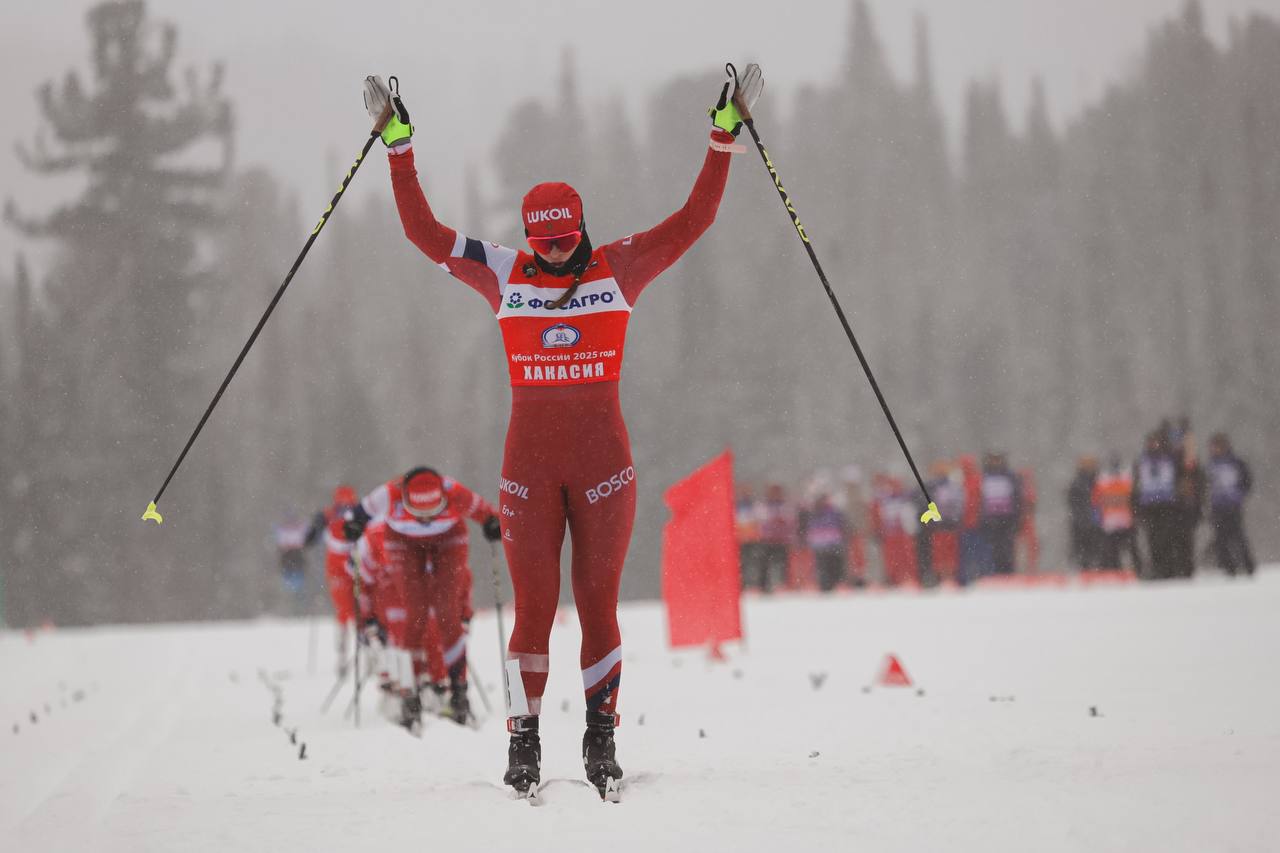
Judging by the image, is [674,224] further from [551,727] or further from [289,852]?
[551,727]

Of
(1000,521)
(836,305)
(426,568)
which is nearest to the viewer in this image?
(836,305)

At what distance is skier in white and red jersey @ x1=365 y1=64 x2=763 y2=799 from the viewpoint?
18.4ft

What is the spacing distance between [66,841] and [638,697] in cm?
539

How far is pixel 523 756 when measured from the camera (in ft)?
18.1

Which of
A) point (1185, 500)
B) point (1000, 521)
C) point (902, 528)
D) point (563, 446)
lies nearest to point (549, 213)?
point (563, 446)

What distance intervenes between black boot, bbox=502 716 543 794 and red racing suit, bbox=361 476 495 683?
4.13 metres

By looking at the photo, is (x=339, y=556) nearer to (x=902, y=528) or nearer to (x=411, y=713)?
(x=411, y=713)

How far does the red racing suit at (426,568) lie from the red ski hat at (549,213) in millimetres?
4228

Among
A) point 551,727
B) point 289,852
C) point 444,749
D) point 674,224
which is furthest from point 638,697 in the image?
point 289,852

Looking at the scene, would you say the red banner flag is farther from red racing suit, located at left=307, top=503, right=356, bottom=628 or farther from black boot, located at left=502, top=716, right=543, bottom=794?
black boot, located at left=502, top=716, right=543, bottom=794

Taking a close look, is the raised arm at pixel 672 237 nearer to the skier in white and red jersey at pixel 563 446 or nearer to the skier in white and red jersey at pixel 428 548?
the skier in white and red jersey at pixel 563 446

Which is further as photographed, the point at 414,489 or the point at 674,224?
the point at 414,489

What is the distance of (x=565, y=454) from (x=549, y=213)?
861 millimetres

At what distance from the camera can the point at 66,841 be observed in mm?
4961
